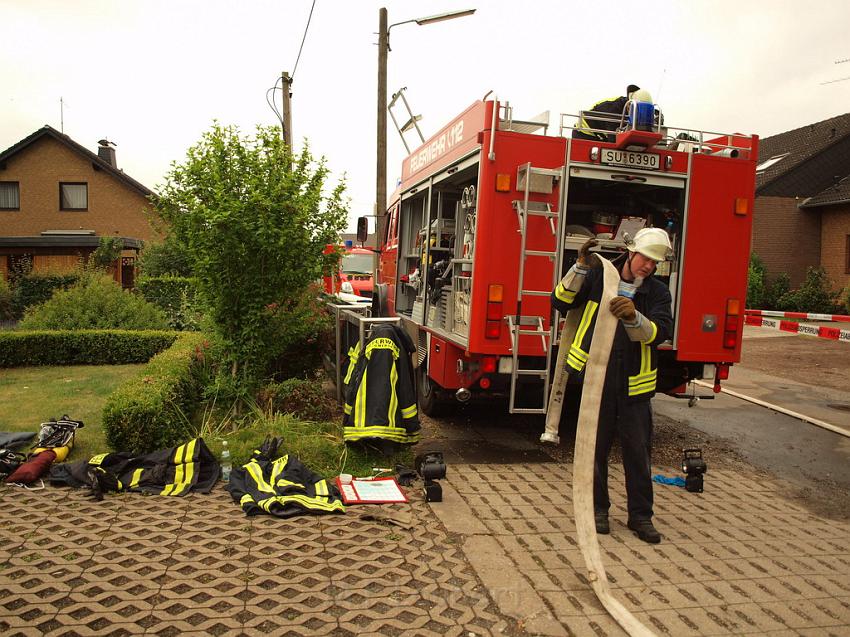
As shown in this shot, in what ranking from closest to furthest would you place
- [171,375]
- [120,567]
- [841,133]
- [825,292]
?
[120,567]
[171,375]
[825,292]
[841,133]

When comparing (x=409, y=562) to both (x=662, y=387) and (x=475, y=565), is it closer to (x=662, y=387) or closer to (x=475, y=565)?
(x=475, y=565)

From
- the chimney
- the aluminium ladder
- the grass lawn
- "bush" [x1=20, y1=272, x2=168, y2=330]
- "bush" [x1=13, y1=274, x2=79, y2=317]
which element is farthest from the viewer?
the chimney

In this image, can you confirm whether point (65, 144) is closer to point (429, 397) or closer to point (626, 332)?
point (429, 397)

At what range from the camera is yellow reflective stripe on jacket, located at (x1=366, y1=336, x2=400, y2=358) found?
5425mm

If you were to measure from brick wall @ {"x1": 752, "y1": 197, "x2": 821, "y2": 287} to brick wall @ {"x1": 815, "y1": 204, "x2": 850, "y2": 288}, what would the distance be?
341 mm

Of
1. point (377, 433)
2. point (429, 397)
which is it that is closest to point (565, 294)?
point (377, 433)

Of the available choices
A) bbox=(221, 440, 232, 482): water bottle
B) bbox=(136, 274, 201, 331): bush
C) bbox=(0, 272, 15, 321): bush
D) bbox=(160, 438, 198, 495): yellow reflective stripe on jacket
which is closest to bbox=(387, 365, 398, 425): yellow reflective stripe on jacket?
bbox=(221, 440, 232, 482): water bottle

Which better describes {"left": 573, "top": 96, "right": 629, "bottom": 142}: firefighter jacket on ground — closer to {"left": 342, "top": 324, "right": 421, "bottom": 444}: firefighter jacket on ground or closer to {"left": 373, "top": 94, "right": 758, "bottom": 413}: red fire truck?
{"left": 373, "top": 94, "right": 758, "bottom": 413}: red fire truck

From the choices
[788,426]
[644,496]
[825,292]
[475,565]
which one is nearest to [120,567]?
[475,565]

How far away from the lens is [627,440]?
4.23 meters

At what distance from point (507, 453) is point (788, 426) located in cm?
415

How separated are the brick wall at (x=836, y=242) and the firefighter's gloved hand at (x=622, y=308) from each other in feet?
78.6

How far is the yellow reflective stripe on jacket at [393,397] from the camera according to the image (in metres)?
5.25

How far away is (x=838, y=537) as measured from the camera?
178 inches
